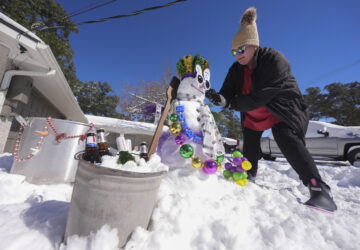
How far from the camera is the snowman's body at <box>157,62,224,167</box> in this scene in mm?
1832

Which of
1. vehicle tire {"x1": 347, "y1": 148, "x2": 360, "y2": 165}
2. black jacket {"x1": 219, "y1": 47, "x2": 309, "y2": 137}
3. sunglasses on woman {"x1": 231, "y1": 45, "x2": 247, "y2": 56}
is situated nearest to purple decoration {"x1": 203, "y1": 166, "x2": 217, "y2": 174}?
black jacket {"x1": 219, "y1": 47, "x2": 309, "y2": 137}

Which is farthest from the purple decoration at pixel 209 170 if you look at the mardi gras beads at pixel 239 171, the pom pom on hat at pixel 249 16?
the pom pom on hat at pixel 249 16

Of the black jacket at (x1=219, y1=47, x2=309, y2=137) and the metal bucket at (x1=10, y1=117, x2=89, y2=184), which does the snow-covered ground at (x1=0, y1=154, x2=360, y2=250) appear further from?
the black jacket at (x1=219, y1=47, x2=309, y2=137)

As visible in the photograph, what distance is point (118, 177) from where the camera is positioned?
859 millimetres

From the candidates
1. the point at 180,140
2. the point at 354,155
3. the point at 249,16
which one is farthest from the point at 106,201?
the point at 354,155

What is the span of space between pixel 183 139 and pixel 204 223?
0.90 m

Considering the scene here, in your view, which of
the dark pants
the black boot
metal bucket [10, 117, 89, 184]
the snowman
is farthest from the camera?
metal bucket [10, 117, 89, 184]

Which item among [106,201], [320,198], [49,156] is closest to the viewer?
[106,201]

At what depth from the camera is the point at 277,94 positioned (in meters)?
1.67

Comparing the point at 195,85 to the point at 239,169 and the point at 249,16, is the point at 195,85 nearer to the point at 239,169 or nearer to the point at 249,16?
the point at 249,16

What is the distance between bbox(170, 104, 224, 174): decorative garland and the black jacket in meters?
0.60

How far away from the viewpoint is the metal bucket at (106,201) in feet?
2.83

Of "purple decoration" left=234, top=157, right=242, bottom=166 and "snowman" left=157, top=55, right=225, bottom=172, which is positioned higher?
"snowman" left=157, top=55, right=225, bottom=172

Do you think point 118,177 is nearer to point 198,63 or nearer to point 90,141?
point 90,141
